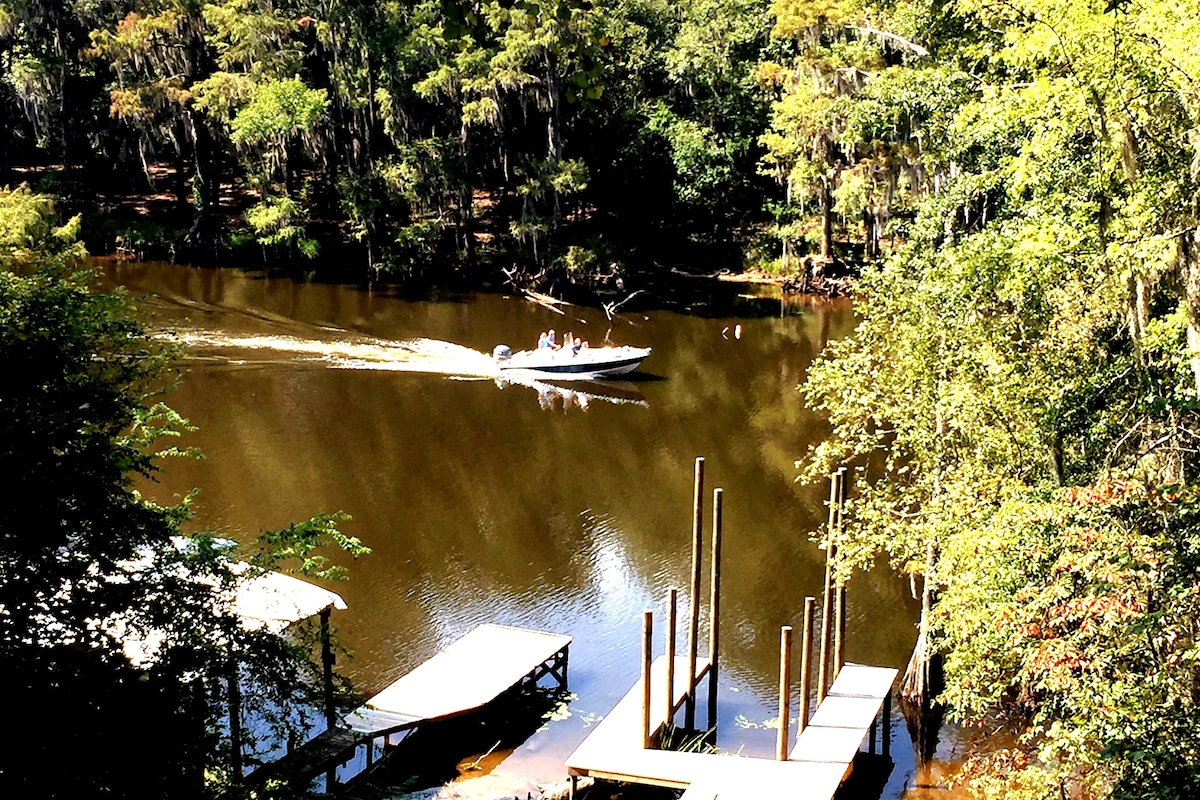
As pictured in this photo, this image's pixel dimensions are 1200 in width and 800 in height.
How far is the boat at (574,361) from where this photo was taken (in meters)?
32.8

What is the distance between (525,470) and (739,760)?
12748mm

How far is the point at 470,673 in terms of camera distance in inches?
658

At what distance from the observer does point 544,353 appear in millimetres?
32969

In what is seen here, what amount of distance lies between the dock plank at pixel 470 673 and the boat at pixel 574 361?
15129 millimetres

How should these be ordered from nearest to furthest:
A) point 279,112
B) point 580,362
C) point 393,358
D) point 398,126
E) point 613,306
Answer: point 580,362 < point 393,358 < point 613,306 < point 279,112 < point 398,126

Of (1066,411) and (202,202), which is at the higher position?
(202,202)

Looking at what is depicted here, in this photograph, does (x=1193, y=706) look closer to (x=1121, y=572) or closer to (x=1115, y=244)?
(x=1121, y=572)

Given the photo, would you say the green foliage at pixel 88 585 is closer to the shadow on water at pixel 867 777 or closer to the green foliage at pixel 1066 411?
the green foliage at pixel 1066 411

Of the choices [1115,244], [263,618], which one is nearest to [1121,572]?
[1115,244]

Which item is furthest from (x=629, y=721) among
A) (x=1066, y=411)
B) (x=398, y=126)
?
(x=398, y=126)

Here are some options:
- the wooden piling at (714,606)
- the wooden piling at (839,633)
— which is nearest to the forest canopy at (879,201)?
the wooden piling at (839,633)

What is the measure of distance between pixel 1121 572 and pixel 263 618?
10.7m

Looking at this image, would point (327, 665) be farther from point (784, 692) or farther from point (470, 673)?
point (784, 692)

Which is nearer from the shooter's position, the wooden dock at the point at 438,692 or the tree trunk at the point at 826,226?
the wooden dock at the point at 438,692
